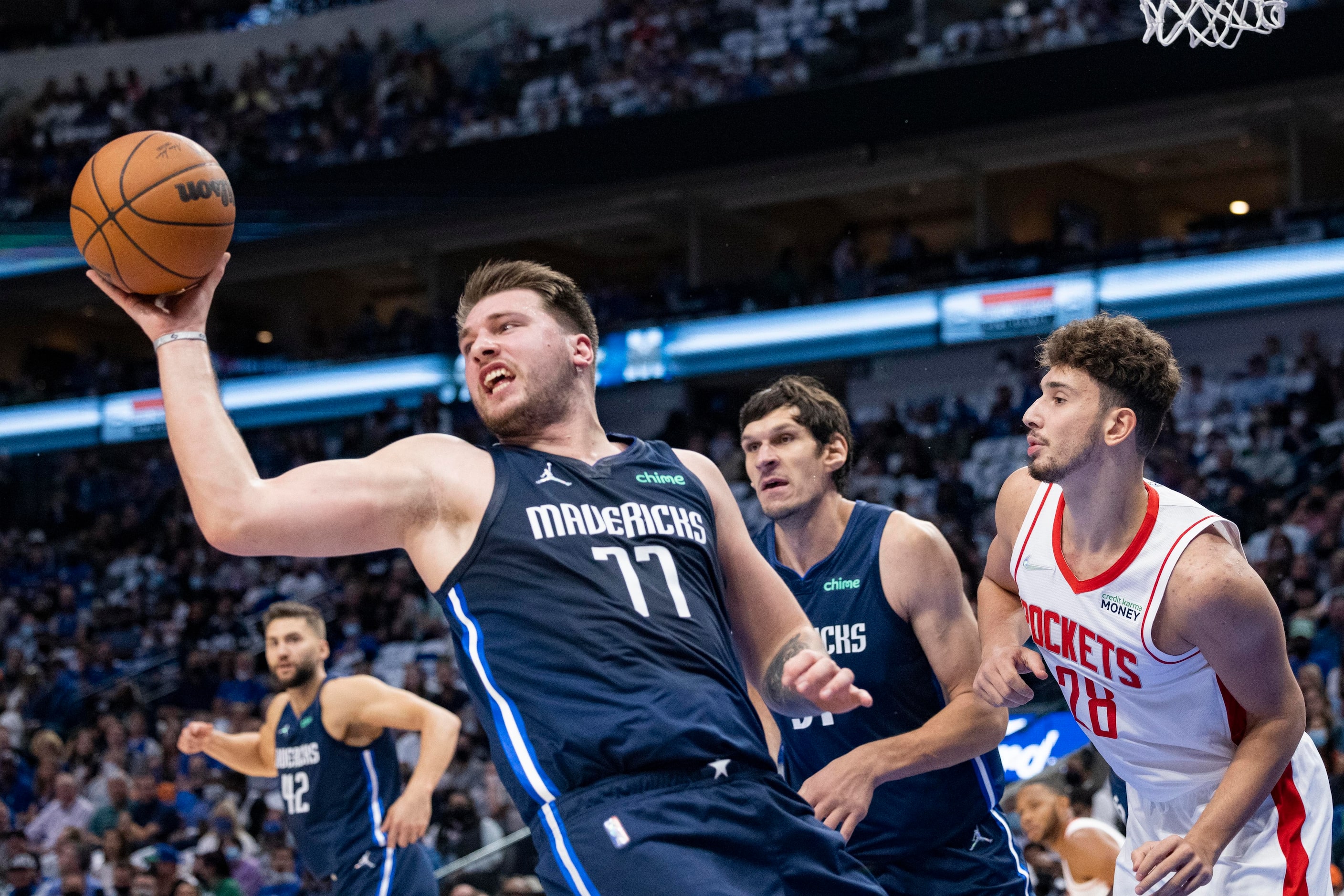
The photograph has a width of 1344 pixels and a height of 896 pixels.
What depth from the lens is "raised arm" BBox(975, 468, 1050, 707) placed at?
3670 millimetres

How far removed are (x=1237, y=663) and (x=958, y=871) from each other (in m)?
1.17

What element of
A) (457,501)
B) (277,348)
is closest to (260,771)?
(457,501)

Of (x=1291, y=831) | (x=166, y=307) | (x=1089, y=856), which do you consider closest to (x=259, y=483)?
(x=166, y=307)

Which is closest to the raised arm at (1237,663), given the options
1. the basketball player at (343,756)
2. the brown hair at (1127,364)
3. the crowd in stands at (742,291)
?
the brown hair at (1127,364)

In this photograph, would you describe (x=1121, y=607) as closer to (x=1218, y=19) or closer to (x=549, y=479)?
(x=549, y=479)

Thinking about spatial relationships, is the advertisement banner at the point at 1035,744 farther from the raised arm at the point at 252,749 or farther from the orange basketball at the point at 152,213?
the orange basketball at the point at 152,213

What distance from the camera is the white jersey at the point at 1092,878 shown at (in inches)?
231

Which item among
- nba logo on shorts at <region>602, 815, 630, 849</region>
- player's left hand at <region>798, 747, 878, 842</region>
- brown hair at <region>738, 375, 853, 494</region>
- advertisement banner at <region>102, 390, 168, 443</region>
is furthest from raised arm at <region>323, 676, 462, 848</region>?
advertisement banner at <region>102, 390, 168, 443</region>

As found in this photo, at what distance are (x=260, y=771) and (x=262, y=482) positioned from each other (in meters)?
5.41

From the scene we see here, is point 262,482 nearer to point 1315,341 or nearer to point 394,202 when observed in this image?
point 1315,341

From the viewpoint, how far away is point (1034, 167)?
21844 mm

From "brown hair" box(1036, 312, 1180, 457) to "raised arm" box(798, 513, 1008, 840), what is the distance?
0.73 meters

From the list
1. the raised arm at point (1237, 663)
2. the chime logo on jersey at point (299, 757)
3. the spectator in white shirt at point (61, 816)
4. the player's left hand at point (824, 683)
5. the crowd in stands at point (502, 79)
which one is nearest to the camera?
the player's left hand at point (824, 683)

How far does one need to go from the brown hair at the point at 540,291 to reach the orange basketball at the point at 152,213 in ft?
1.93
